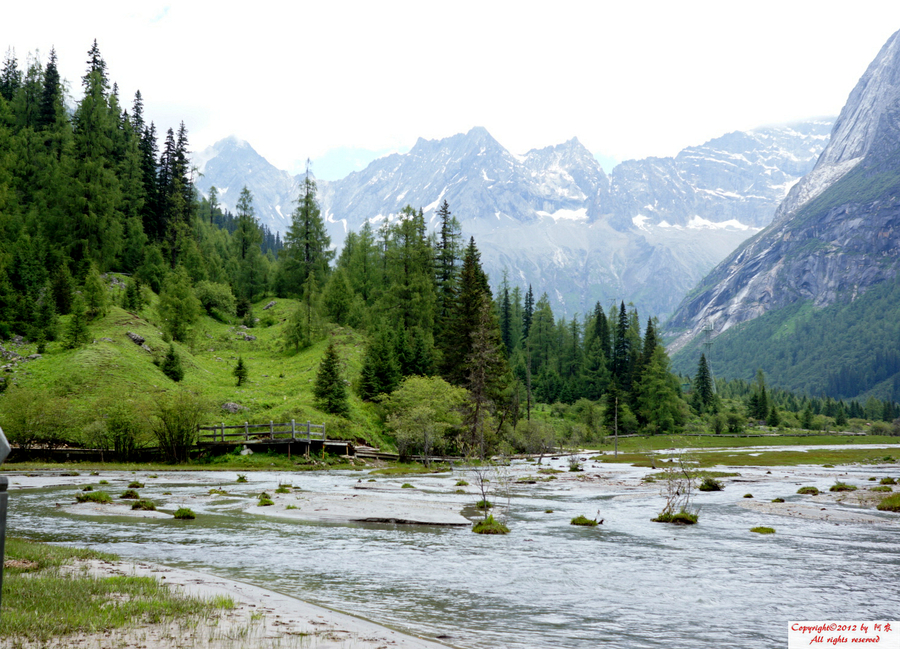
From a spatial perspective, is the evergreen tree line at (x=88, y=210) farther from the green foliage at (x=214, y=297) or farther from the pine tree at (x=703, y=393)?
the pine tree at (x=703, y=393)

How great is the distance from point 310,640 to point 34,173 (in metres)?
101

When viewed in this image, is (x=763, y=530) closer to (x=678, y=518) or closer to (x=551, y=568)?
(x=678, y=518)

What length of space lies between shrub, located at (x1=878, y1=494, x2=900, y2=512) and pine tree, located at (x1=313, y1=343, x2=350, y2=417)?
4860 cm

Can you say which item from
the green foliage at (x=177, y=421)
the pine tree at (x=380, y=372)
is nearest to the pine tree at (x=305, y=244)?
the pine tree at (x=380, y=372)

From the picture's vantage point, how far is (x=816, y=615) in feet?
40.1

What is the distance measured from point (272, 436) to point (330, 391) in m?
10.8

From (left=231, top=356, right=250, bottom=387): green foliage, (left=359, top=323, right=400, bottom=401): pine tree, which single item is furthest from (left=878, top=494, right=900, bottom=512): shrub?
(left=231, top=356, right=250, bottom=387): green foliage

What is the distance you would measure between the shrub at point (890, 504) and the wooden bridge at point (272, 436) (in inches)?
1696

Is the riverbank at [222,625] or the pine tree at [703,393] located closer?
the riverbank at [222,625]

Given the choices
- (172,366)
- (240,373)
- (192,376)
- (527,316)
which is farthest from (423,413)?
(527,316)

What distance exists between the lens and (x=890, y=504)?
101 ft

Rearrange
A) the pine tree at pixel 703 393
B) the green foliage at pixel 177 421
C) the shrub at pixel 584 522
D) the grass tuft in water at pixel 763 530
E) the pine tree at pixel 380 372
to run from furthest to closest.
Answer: the pine tree at pixel 703 393
the pine tree at pixel 380 372
the green foliage at pixel 177 421
the shrub at pixel 584 522
the grass tuft in water at pixel 763 530

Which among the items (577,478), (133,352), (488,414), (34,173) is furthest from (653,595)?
(34,173)

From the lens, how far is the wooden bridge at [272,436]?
182ft
